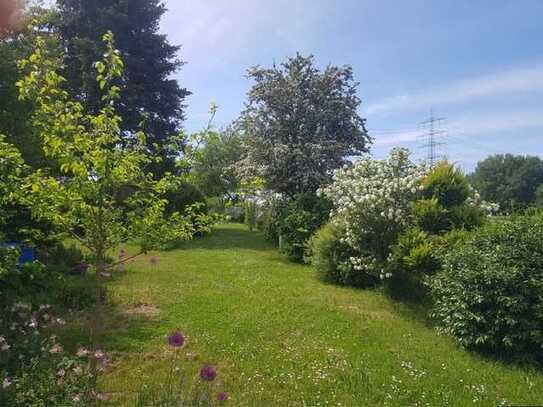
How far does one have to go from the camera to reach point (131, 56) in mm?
18875

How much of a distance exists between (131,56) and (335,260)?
15120 mm

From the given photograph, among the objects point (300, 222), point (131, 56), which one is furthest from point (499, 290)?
point (131, 56)

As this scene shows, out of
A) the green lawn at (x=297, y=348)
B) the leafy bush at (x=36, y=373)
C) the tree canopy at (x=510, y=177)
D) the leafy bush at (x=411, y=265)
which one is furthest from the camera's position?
the tree canopy at (x=510, y=177)

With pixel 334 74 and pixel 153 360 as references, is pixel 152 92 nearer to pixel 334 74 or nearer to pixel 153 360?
pixel 334 74

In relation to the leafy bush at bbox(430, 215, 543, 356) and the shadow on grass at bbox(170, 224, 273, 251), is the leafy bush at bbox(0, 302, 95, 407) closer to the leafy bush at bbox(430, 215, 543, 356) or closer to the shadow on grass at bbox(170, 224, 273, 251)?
the leafy bush at bbox(430, 215, 543, 356)

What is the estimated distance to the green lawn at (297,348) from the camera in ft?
12.5

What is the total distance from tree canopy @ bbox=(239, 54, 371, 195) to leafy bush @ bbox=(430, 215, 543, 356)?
8.48 metres

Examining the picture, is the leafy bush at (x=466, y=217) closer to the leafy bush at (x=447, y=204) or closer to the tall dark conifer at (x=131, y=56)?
the leafy bush at (x=447, y=204)

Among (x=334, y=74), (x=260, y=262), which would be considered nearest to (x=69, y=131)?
(x=260, y=262)

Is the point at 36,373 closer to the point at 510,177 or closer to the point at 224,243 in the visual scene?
the point at 224,243

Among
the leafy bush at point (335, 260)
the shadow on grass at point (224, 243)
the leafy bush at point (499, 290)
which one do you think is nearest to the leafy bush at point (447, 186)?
the leafy bush at point (335, 260)

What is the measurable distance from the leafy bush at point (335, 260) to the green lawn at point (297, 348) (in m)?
0.45

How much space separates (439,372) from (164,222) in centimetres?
317

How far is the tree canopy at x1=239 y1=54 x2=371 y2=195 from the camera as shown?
548 inches
